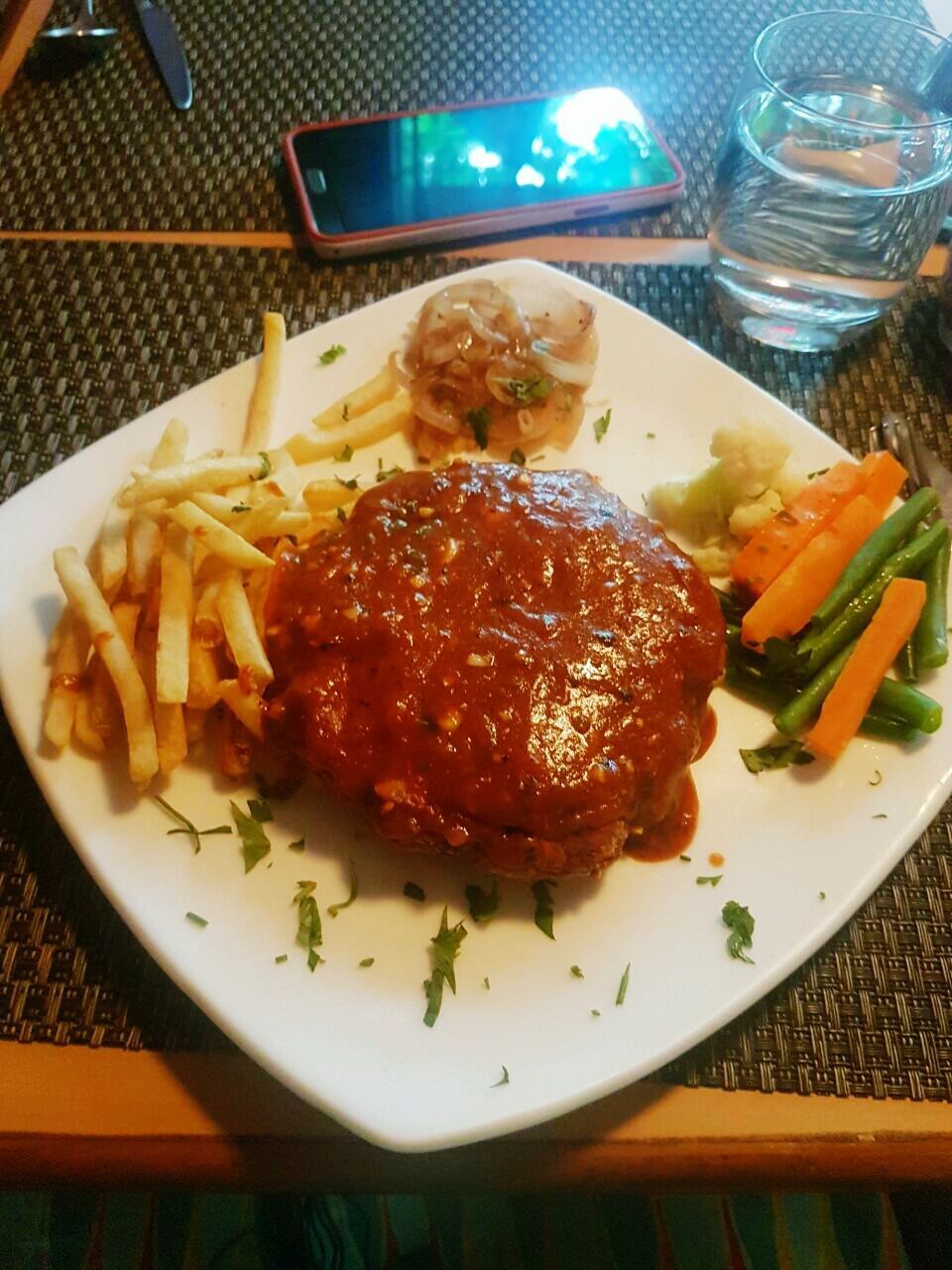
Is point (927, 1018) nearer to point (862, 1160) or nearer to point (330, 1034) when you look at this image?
point (862, 1160)

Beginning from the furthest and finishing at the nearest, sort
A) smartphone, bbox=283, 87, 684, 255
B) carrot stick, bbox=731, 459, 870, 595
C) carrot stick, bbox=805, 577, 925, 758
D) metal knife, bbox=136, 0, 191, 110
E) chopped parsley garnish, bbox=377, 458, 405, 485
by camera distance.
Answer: metal knife, bbox=136, 0, 191, 110, smartphone, bbox=283, 87, 684, 255, chopped parsley garnish, bbox=377, 458, 405, 485, carrot stick, bbox=731, 459, 870, 595, carrot stick, bbox=805, 577, 925, 758

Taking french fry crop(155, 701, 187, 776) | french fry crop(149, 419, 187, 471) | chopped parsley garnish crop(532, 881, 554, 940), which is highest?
french fry crop(149, 419, 187, 471)

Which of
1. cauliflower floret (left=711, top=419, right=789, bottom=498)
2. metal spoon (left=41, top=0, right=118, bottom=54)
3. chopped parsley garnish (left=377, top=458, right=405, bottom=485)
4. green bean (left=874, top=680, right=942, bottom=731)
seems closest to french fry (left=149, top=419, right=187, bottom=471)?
chopped parsley garnish (left=377, top=458, right=405, bottom=485)

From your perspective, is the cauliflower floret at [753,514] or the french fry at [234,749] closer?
the french fry at [234,749]

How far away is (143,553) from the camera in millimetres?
1854

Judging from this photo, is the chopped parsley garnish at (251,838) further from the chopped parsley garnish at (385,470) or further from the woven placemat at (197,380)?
the chopped parsley garnish at (385,470)

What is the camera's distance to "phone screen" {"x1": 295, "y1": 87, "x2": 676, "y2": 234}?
2986 mm

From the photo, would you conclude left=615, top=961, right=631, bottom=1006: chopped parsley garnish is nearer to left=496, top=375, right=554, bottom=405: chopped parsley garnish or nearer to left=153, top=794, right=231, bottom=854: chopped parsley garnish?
left=153, top=794, right=231, bottom=854: chopped parsley garnish

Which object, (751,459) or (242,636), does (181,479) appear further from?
(751,459)

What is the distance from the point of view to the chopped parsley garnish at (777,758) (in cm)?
194

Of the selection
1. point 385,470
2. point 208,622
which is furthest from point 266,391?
point 208,622

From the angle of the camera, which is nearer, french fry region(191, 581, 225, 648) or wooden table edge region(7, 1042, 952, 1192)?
wooden table edge region(7, 1042, 952, 1192)

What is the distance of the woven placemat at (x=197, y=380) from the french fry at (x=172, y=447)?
511 mm

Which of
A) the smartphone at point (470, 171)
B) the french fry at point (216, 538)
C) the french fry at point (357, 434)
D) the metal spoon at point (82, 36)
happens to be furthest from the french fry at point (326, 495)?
the metal spoon at point (82, 36)
